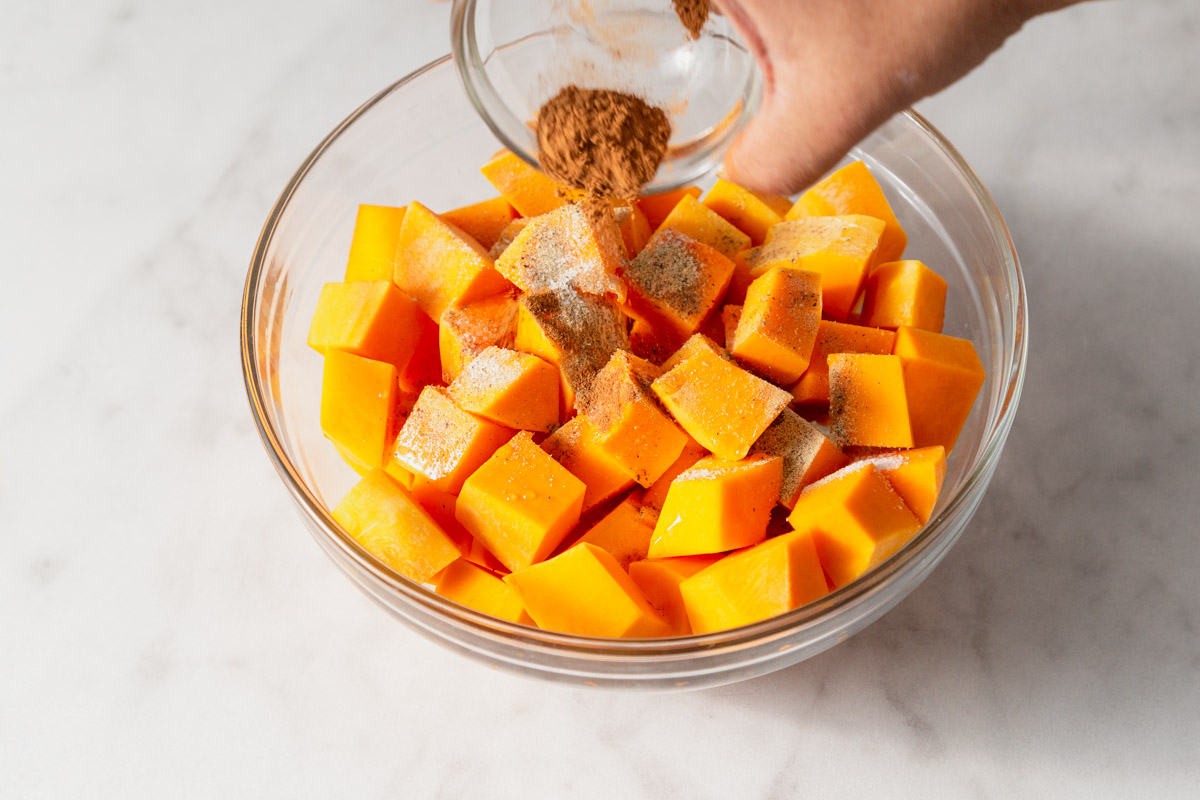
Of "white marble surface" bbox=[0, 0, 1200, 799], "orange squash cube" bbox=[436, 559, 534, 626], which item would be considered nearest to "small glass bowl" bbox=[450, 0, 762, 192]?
"orange squash cube" bbox=[436, 559, 534, 626]

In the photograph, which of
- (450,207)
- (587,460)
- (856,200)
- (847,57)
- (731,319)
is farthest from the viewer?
(450,207)

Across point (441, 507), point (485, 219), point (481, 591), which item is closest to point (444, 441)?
point (441, 507)

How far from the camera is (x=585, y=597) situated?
4.10 ft

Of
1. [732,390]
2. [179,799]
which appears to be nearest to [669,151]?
[732,390]

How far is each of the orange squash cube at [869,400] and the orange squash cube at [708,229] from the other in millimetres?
288

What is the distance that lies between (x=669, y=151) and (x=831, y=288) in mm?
351

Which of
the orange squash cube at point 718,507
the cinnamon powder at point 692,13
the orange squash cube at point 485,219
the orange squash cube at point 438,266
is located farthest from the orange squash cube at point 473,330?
the cinnamon powder at point 692,13

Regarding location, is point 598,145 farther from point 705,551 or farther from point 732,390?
point 705,551

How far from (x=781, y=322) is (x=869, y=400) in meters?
0.16

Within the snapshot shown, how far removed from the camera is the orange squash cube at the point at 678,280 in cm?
148

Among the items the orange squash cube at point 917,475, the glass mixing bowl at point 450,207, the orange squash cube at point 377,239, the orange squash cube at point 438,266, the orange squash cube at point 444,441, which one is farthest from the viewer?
the orange squash cube at point 377,239

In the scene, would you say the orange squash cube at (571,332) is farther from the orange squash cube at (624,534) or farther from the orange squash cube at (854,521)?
the orange squash cube at (854,521)

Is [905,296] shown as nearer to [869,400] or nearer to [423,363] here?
[869,400]

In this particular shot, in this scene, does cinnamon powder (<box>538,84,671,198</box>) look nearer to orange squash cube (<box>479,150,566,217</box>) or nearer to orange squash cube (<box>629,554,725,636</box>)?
orange squash cube (<box>479,150,566,217</box>)
